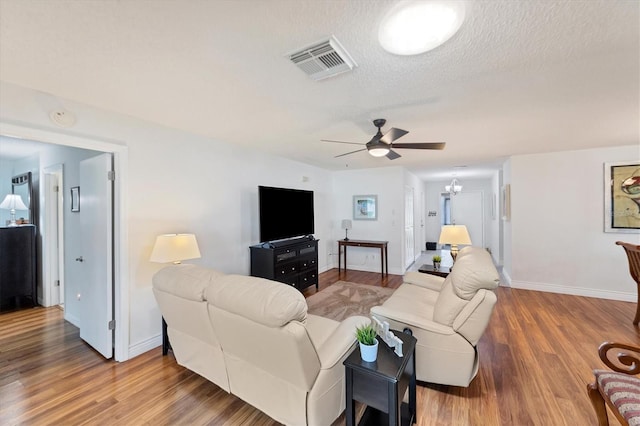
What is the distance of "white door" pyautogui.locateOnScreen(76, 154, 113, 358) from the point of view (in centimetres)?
246

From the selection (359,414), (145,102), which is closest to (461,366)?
(359,414)

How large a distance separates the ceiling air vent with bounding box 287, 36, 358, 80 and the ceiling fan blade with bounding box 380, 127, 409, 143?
2.67 feet

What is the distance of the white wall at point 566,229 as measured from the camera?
13.1 ft

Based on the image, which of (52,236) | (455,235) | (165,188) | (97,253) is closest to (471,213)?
(455,235)

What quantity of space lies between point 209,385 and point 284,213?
261cm

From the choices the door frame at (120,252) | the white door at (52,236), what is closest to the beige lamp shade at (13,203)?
the white door at (52,236)

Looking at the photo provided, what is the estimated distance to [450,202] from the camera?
350 inches

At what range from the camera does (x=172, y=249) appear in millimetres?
2461

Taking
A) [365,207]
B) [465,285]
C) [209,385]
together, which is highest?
[365,207]

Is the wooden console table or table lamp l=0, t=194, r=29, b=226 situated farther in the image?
the wooden console table

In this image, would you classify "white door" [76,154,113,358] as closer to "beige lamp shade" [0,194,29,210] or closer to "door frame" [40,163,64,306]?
"door frame" [40,163,64,306]

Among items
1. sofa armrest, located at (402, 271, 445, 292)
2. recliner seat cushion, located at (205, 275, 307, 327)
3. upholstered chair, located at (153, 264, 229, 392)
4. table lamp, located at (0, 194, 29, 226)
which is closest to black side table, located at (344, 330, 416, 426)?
recliner seat cushion, located at (205, 275, 307, 327)

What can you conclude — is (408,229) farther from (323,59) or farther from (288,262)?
(323,59)

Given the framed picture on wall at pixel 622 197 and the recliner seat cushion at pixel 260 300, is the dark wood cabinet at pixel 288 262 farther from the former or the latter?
the framed picture on wall at pixel 622 197
